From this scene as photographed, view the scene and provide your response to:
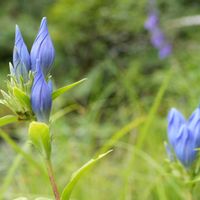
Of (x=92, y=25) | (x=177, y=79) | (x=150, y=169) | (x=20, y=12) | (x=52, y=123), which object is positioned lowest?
(x=150, y=169)

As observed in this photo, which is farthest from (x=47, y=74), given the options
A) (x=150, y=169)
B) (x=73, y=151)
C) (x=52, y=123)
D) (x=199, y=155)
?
(x=73, y=151)

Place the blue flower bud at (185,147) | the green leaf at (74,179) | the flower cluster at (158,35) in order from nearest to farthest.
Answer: the green leaf at (74,179) → the blue flower bud at (185,147) → the flower cluster at (158,35)

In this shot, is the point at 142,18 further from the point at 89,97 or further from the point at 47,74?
the point at 47,74

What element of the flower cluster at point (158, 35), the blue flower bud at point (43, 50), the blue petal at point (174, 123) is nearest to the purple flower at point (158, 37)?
the flower cluster at point (158, 35)

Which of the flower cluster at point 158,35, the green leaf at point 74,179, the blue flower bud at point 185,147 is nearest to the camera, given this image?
the green leaf at point 74,179

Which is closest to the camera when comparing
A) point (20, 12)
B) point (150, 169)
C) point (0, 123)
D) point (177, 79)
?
point (0, 123)

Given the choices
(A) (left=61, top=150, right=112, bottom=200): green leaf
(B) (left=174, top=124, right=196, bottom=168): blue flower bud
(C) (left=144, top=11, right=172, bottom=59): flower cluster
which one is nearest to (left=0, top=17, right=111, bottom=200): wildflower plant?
(A) (left=61, top=150, right=112, bottom=200): green leaf

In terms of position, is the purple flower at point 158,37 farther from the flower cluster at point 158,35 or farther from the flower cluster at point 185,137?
the flower cluster at point 185,137

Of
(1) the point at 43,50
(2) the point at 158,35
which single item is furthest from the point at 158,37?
(1) the point at 43,50
